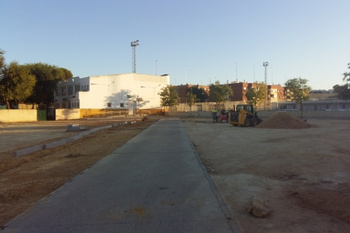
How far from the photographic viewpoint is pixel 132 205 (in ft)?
18.8

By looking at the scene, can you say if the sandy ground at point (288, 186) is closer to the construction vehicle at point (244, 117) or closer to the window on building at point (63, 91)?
the construction vehicle at point (244, 117)

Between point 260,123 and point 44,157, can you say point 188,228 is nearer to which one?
point 44,157

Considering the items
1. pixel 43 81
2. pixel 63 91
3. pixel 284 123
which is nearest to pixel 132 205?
pixel 284 123

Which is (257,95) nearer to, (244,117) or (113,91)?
(244,117)

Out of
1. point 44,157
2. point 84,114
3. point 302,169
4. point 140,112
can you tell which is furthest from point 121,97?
point 302,169

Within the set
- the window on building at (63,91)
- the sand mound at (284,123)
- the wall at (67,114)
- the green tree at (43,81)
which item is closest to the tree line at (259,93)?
the sand mound at (284,123)

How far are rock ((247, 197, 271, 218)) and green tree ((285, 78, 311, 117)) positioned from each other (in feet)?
149

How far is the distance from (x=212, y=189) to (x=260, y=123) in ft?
87.6

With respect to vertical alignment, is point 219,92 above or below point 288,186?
above

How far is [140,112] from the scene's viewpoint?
77.2 m

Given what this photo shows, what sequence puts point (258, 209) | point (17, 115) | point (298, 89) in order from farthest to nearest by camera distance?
point (17, 115), point (298, 89), point (258, 209)

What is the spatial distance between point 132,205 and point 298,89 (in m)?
47.6

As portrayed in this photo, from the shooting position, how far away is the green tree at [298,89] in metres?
47.4

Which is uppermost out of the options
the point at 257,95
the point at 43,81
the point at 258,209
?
the point at 43,81
